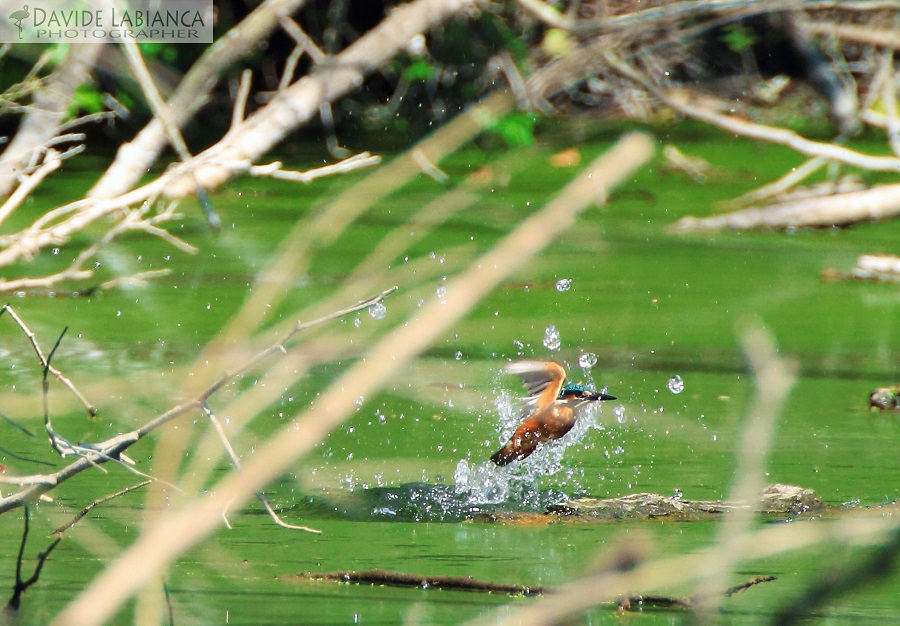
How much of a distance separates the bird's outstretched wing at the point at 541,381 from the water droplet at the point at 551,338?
1014 millimetres

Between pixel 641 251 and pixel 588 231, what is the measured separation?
16.3 inches

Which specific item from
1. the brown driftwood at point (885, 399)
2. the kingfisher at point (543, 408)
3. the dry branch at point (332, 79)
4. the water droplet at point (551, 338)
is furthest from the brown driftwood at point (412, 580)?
the dry branch at point (332, 79)

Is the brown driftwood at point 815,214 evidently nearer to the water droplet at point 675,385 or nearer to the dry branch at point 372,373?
the water droplet at point 675,385

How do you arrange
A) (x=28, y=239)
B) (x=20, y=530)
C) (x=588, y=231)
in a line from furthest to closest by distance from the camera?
(x=588, y=231)
(x=28, y=239)
(x=20, y=530)

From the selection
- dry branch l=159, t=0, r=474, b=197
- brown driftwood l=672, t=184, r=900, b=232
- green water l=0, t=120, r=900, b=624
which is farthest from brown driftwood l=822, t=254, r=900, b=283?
dry branch l=159, t=0, r=474, b=197

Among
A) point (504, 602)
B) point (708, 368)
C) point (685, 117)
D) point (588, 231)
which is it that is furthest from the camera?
point (685, 117)

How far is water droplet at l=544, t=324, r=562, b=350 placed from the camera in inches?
155

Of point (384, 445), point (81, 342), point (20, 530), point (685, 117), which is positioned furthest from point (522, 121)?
point (20, 530)

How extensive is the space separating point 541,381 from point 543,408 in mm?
73

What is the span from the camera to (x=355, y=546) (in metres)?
2.44

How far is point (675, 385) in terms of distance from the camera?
11.8 feet

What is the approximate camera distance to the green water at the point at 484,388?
2.22m

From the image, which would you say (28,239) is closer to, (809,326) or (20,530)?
(20,530)

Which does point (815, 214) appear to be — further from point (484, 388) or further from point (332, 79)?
point (484, 388)
